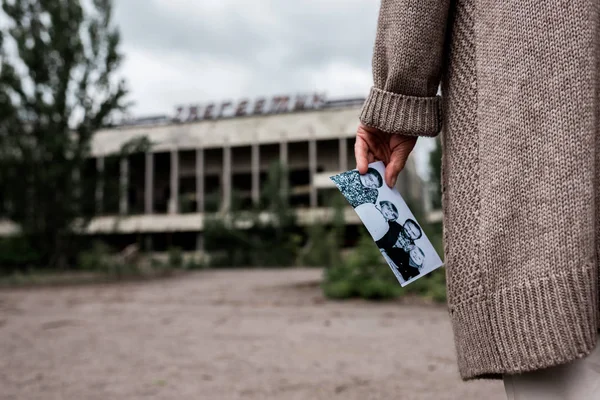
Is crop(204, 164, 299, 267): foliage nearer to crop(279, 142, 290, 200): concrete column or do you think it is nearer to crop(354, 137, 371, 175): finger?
crop(279, 142, 290, 200): concrete column

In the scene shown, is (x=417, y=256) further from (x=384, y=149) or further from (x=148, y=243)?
(x=148, y=243)

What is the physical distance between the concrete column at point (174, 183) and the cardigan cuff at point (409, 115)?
122 feet

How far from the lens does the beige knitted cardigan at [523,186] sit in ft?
3.26

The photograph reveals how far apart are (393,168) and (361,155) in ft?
0.27

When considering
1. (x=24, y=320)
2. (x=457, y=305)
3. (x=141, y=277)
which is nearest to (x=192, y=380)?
(x=457, y=305)

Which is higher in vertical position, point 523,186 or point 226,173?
point 523,186

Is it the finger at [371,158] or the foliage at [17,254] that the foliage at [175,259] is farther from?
the finger at [371,158]

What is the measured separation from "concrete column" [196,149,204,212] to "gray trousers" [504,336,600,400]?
36.6 m

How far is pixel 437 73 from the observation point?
124 cm

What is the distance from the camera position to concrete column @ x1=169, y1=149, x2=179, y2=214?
37.8 meters

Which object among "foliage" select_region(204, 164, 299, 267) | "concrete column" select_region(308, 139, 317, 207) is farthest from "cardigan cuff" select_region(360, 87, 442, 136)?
"concrete column" select_region(308, 139, 317, 207)

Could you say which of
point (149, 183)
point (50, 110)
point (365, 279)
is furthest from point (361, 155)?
point (149, 183)

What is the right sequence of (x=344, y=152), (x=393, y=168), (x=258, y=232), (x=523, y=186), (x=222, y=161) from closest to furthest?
(x=523, y=186)
(x=393, y=168)
(x=258, y=232)
(x=344, y=152)
(x=222, y=161)

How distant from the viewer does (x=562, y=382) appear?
106cm
